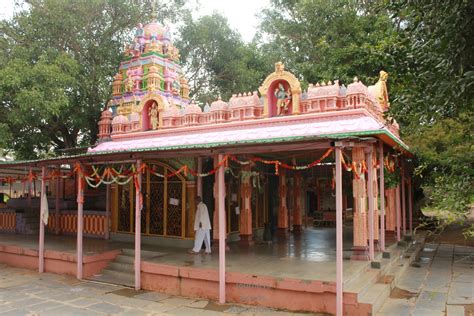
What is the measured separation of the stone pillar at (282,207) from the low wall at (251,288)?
20.1ft

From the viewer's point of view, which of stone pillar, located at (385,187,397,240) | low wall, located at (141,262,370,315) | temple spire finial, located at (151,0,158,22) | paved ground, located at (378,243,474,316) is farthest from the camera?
temple spire finial, located at (151,0,158,22)

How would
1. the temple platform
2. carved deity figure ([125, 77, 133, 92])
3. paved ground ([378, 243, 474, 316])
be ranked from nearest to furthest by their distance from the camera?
the temple platform
paved ground ([378, 243, 474, 316])
carved deity figure ([125, 77, 133, 92])

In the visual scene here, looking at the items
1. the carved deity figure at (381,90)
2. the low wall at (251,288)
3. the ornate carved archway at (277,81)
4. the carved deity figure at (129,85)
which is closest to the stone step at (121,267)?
the low wall at (251,288)

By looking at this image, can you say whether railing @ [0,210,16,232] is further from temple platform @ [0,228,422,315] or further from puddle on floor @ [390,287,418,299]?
puddle on floor @ [390,287,418,299]

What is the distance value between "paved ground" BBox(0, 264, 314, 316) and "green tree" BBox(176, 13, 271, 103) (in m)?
15.7

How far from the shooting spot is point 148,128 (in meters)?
14.1

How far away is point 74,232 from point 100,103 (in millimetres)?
6233

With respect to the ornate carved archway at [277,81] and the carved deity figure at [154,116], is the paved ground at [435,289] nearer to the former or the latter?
the ornate carved archway at [277,81]

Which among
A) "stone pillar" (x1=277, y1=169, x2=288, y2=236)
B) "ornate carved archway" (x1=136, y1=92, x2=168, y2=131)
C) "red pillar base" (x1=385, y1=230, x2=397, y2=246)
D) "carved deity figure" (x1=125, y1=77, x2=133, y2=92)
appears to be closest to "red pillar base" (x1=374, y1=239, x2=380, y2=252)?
"red pillar base" (x1=385, y1=230, x2=397, y2=246)

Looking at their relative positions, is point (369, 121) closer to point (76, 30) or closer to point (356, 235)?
point (356, 235)

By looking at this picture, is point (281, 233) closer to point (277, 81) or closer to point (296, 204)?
point (296, 204)

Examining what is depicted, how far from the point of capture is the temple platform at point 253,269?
6969mm

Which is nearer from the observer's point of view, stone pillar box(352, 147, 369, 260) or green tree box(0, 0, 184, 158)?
stone pillar box(352, 147, 369, 260)

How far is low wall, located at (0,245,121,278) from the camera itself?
32.7 ft
